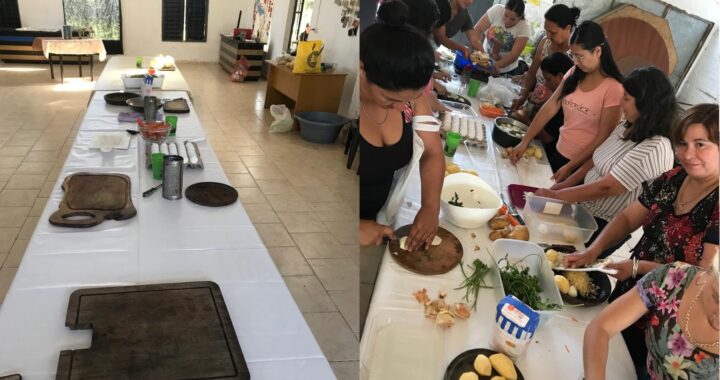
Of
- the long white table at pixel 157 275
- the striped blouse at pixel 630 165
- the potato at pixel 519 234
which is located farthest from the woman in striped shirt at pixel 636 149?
the long white table at pixel 157 275

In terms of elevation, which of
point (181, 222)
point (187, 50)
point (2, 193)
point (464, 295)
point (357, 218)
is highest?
point (357, 218)

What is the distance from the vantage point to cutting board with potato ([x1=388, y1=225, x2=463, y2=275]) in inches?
26.0

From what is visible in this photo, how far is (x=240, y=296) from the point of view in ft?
2.92

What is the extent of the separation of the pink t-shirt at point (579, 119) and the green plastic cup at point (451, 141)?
467 mm

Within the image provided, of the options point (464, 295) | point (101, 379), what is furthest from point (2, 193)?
point (464, 295)

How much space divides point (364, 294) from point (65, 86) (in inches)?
158

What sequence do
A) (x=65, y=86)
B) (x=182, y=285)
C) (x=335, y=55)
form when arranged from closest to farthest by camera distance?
(x=335, y=55), (x=182, y=285), (x=65, y=86)

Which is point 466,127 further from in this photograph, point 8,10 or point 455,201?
point 8,10

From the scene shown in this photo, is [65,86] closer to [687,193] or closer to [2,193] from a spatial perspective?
[2,193]

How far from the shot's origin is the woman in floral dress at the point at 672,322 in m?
0.31

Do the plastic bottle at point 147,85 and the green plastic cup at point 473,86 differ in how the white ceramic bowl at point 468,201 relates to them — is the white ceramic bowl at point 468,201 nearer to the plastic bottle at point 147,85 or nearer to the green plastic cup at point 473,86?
the green plastic cup at point 473,86

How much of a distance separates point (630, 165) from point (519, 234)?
328 millimetres

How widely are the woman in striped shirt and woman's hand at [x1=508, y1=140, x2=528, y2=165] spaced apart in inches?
15.9

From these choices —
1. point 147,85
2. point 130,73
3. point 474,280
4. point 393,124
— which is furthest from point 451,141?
point 130,73
